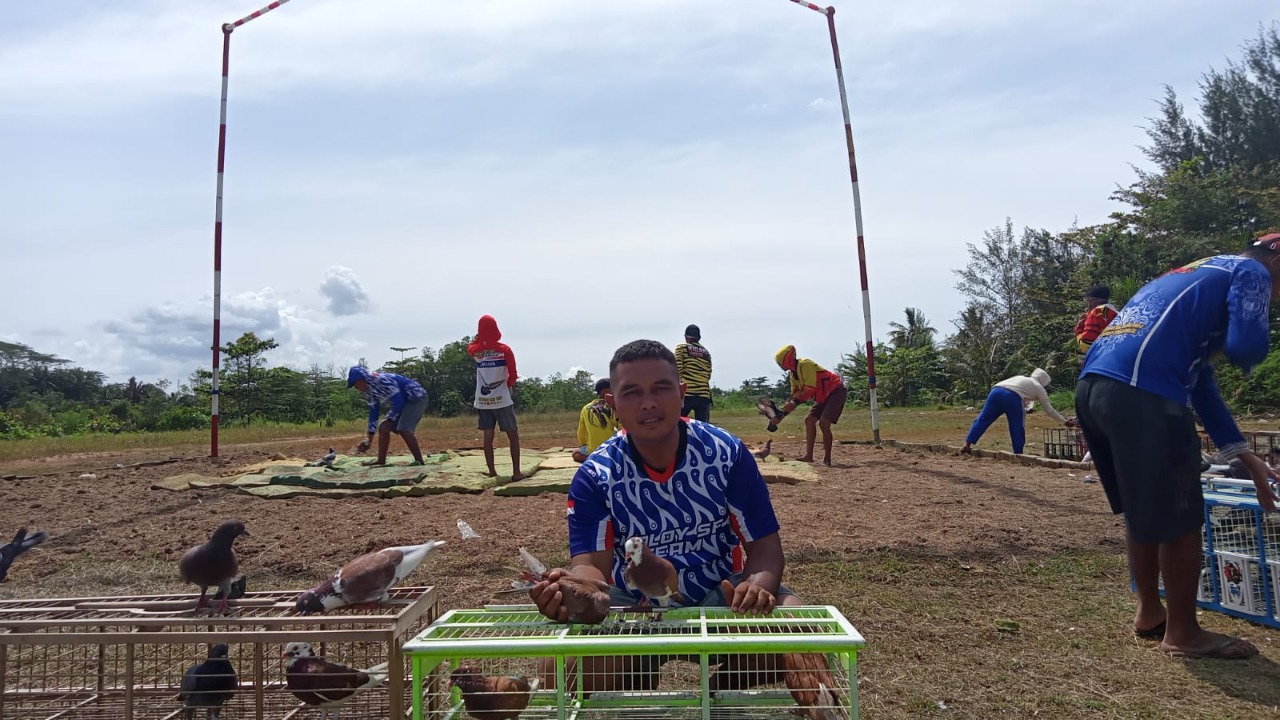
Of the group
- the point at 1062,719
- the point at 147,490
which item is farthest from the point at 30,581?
the point at 1062,719

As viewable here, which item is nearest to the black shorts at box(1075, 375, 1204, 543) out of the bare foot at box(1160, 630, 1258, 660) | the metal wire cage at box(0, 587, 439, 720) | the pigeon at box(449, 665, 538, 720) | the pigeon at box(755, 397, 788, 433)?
the bare foot at box(1160, 630, 1258, 660)

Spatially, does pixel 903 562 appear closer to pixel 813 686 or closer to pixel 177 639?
pixel 813 686

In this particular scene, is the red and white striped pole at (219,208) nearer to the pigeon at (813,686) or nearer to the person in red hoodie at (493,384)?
the person in red hoodie at (493,384)

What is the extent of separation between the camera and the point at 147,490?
10.6 m

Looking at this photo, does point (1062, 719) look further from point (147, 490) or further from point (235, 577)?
point (147, 490)

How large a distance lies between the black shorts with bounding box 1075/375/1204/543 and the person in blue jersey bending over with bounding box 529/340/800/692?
1.95 metres

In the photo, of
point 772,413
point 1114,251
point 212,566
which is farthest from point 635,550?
point 1114,251

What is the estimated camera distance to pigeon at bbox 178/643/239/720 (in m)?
3.02

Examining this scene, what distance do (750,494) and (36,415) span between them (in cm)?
3572

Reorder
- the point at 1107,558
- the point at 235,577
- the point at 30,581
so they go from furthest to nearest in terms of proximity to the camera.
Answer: the point at 30,581, the point at 1107,558, the point at 235,577

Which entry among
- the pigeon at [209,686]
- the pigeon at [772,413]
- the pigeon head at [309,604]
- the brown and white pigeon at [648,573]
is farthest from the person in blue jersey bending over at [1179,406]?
the pigeon at [772,413]

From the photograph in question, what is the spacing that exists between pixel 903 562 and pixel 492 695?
4070 mm

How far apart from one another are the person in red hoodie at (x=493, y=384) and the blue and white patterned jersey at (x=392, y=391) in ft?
4.98

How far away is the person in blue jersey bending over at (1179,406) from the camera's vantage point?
372 cm
